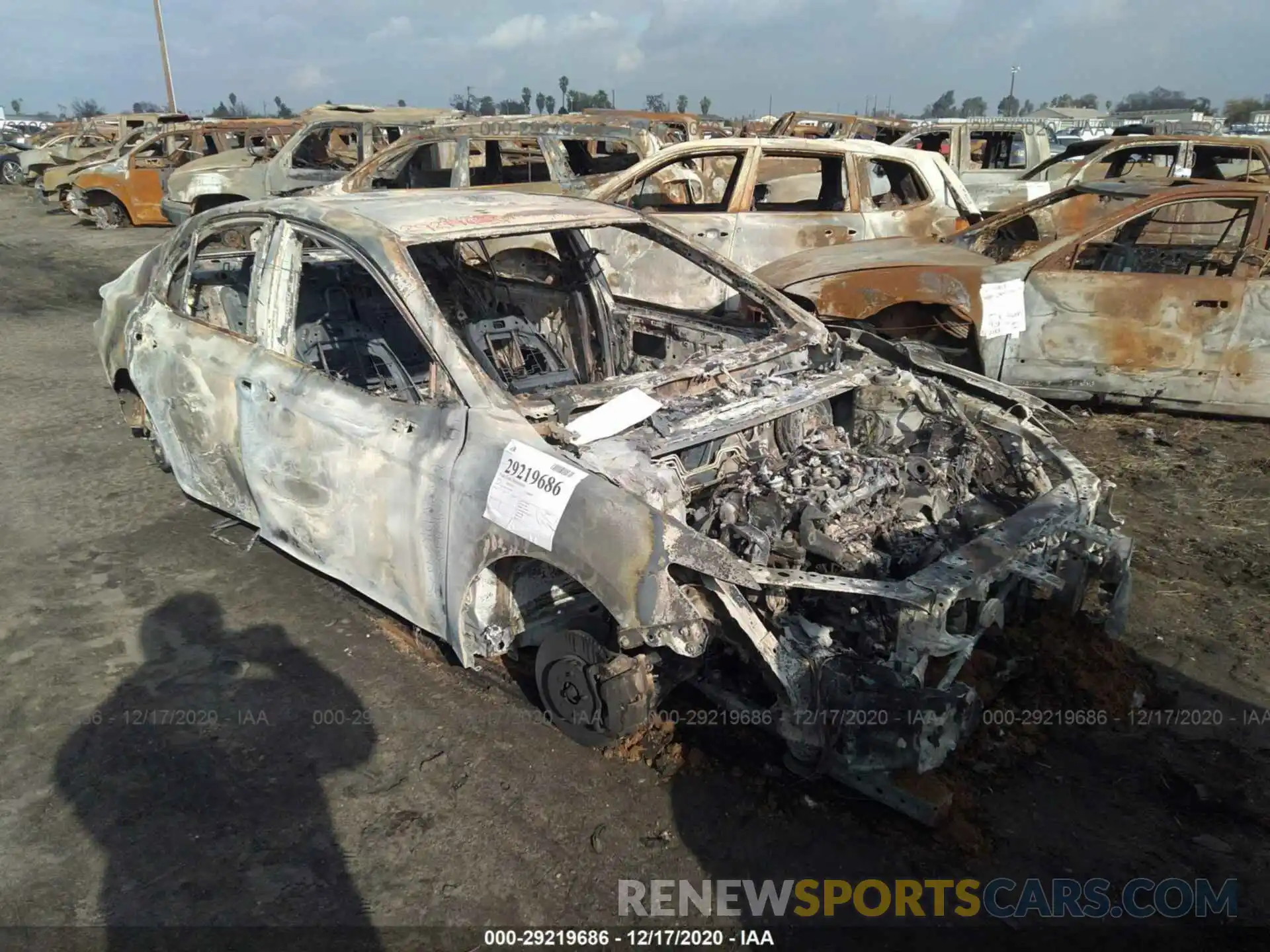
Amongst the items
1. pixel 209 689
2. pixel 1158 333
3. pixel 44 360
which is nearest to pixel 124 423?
pixel 44 360

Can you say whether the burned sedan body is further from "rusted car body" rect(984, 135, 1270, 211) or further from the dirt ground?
"rusted car body" rect(984, 135, 1270, 211)

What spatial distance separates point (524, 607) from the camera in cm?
311

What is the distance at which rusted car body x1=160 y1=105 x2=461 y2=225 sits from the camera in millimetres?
10969

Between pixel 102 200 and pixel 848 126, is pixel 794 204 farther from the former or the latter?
pixel 102 200

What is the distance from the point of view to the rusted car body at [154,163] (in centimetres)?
1503

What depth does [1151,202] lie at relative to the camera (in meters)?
5.86

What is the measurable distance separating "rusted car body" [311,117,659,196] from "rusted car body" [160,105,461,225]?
4.31ft

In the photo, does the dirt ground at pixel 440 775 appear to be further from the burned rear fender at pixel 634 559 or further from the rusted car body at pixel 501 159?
the rusted car body at pixel 501 159

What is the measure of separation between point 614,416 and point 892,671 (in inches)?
49.2

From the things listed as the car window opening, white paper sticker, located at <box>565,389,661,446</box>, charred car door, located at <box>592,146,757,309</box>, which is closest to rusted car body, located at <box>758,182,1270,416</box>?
charred car door, located at <box>592,146,757,309</box>

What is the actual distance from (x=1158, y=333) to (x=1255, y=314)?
0.56m

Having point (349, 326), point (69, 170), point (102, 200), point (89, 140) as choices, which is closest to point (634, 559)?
point (349, 326)

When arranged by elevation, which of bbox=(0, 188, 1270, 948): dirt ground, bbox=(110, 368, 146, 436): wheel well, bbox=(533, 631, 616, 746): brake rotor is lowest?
bbox=(0, 188, 1270, 948): dirt ground

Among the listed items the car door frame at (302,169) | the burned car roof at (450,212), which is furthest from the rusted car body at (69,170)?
the burned car roof at (450,212)
